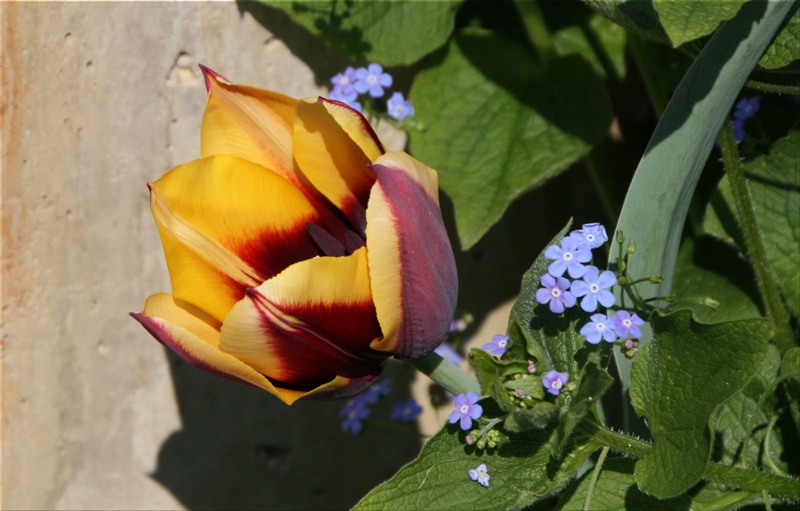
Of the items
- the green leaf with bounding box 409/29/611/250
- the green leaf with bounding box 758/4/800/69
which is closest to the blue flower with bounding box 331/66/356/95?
the green leaf with bounding box 409/29/611/250

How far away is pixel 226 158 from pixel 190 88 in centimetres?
22

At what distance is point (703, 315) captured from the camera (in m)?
0.75

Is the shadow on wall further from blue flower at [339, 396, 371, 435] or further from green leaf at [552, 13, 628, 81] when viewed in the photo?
green leaf at [552, 13, 628, 81]

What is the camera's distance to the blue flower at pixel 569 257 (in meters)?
0.53

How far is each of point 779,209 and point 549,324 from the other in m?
0.30

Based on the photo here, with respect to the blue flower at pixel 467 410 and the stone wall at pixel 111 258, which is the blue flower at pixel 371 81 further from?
the blue flower at pixel 467 410

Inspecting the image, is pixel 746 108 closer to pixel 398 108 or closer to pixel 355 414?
pixel 398 108

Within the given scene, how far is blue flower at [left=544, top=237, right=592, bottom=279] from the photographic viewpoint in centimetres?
53

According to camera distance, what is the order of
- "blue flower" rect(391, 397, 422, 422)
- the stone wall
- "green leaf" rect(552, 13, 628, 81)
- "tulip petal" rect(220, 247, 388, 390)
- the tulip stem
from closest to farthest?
"tulip petal" rect(220, 247, 388, 390) → the tulip stem → the stone wall → "blue flower" rect(391, 397, 422, 422) → "green leaf" rect(552, 13, 628, 81)

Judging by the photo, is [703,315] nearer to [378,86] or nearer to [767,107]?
[767,107]

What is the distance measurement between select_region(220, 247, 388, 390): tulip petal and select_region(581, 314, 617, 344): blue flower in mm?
127

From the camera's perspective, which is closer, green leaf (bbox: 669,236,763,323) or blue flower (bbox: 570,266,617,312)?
blue flower (bbox: 570,266,617,312)

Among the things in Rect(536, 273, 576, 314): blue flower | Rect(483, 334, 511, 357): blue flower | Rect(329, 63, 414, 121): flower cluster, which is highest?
Rect(329, 63, 414, 121): flower cluster

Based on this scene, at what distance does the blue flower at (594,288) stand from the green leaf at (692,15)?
145 millimetres
